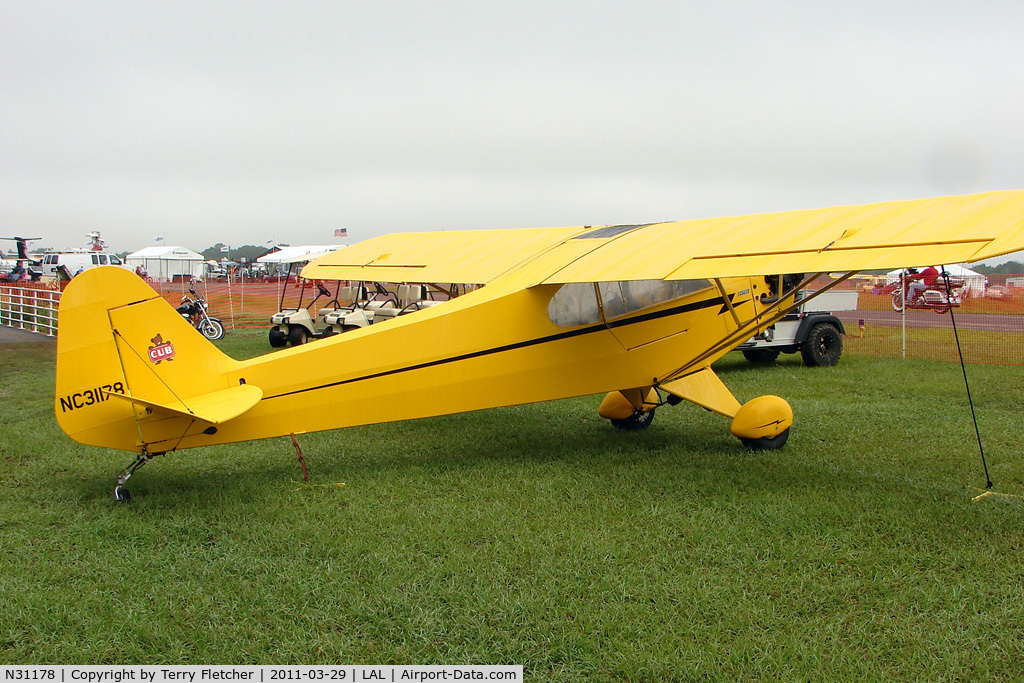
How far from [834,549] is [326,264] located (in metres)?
7.63

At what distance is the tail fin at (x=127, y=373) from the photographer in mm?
4875

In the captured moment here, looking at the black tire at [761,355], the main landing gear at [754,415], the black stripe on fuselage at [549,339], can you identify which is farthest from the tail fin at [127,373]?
the black tire at [761,355]

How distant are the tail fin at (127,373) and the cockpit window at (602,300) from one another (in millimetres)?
2717

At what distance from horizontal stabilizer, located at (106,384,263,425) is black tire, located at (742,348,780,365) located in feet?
32.2

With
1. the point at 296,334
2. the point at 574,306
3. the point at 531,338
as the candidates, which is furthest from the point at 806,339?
the point at 296,334

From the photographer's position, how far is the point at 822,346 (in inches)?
509

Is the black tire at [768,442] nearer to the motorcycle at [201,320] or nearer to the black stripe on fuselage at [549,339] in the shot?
the black stripe on fuselage at [549,339]

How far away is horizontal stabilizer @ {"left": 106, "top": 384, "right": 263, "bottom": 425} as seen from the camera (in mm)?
4816

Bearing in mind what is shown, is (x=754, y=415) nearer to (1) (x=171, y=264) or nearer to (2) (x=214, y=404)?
(2) (x=214, y=404)

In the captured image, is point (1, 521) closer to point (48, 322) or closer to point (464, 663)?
point (464, 663)

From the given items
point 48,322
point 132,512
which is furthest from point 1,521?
point 48,322

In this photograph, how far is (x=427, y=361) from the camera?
19.6 ft

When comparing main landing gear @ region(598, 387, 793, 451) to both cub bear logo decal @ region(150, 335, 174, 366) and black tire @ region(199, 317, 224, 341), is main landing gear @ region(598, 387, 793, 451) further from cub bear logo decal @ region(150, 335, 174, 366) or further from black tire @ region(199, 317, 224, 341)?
black tire @ region(199, 317, 224, 341)

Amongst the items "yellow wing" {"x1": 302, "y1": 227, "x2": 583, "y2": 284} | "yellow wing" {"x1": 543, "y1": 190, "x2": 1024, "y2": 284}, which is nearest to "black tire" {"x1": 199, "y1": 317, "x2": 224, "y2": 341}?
"yellow wing" {"x1": 302, "y1": 227, "x2": 583, "y2": 284}
